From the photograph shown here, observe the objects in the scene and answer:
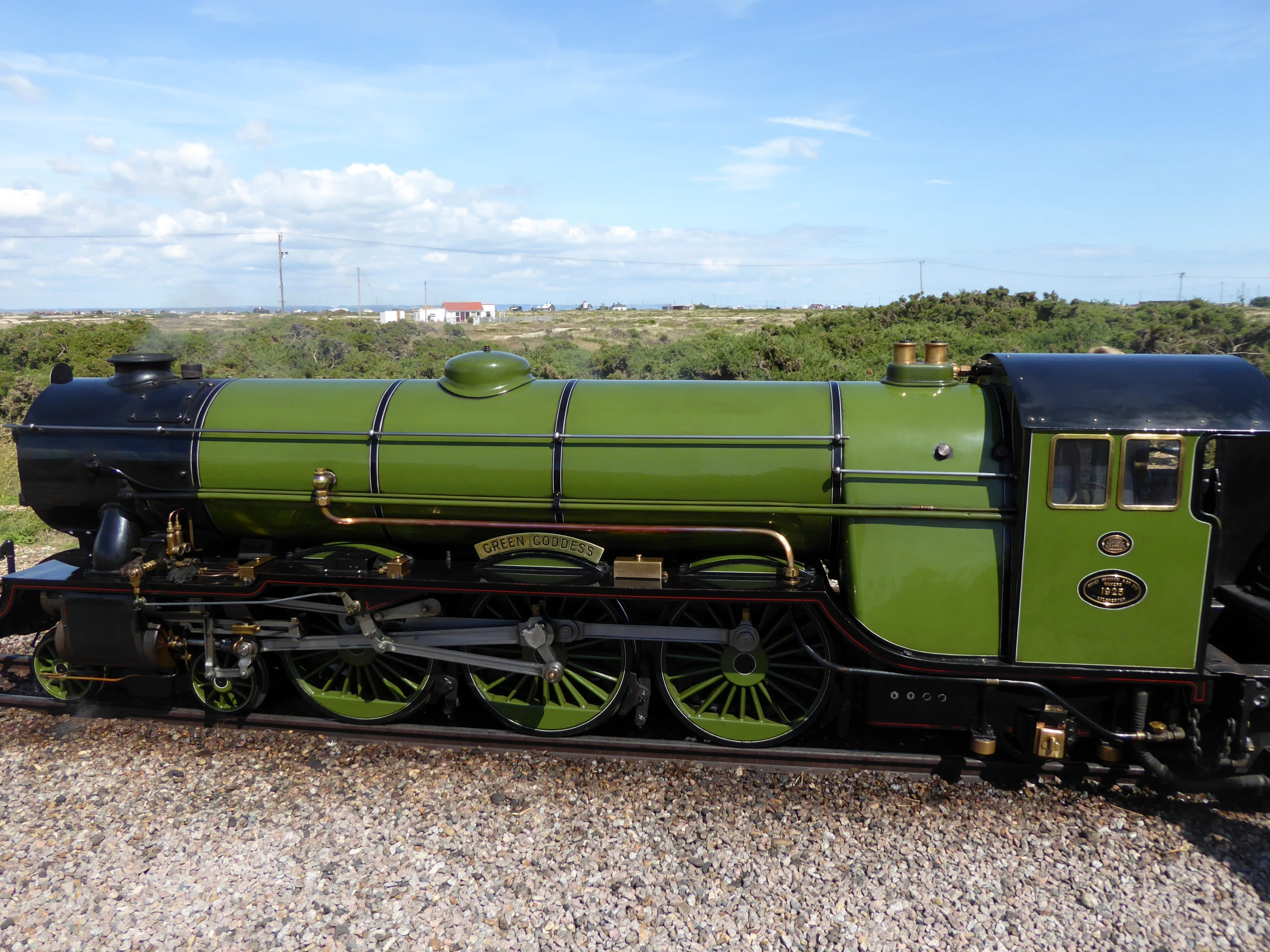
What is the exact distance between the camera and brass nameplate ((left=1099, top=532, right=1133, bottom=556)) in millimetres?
5090

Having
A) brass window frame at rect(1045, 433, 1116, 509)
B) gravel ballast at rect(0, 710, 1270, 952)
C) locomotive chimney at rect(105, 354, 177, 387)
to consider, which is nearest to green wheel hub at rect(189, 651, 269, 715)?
gravel ballast at rect(0, 710, 1270, 952)

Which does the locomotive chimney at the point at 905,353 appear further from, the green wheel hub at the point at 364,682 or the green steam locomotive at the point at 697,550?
the green wheel hub at the point at 364,682

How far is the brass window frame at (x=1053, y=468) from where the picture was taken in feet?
16.5

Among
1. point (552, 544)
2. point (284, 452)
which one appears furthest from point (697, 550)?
point (284, 452)

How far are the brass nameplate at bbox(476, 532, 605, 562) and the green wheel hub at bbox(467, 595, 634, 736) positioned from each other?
39 centimetres

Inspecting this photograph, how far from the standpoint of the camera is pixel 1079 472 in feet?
16.7

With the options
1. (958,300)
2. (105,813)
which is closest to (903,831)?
(105,813)

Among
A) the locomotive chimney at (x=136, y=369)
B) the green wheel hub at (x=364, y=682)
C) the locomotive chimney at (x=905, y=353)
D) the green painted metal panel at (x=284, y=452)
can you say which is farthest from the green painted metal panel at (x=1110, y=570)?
the locomotive chimney at (x=136, y=369)

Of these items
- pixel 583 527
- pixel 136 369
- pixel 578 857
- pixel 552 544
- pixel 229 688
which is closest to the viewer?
pixel 578 857

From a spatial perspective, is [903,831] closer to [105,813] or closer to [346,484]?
[346,484]

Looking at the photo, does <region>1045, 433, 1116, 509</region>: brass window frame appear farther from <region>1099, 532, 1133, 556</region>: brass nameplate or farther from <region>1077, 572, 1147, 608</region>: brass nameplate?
<region>1077, 572, 1147, 608</region>: brass nameplate

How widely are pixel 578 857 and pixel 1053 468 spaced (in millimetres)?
3674

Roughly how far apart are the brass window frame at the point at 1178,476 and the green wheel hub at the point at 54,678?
24.4 ft

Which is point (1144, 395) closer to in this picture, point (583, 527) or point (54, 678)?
point (583, 527)
